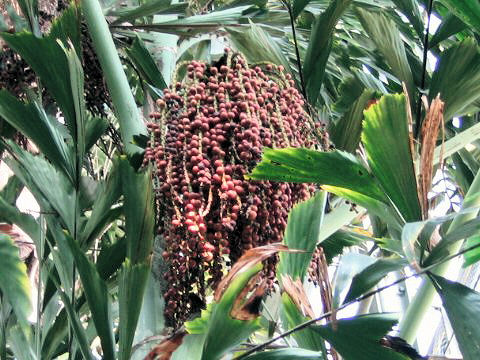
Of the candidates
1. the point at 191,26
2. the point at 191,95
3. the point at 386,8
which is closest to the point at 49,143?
the point at 191,95

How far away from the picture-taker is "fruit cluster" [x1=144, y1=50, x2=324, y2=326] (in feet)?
3.19

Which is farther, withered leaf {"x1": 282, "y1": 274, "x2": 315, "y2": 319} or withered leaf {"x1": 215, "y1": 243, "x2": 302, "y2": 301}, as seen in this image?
withered leaf {"x1": 282, "y1": 274, "x2": 315, "y2": 319}

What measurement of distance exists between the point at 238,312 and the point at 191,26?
861mm

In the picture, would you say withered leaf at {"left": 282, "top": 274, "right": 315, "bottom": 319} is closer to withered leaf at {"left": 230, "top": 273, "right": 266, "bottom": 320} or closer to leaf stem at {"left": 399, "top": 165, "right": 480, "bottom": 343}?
withered leaf at {"left": 230, "top": 273, "right": 266, "bottom": 320}

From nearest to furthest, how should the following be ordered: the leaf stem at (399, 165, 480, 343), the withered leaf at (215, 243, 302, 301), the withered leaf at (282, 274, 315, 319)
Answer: the withered leaf at (215, 243, 302, 301) → the withered leaf at (282, 274, 315, 319) → the leaf stem at (399, 165, 480, 343)

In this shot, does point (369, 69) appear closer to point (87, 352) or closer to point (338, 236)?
point (338, 236)

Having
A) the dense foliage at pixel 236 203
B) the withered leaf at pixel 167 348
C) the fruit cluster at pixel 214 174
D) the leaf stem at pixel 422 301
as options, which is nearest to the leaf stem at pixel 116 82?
the dense foliage at pixel 236 203

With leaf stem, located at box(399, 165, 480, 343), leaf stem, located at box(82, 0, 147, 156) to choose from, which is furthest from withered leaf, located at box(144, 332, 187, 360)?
leaf stem, located at box(399, 165, 480, 343)

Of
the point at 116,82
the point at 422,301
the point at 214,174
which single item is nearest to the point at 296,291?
the point at 214,174

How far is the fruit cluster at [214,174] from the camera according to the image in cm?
97

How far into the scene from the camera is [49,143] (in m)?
1.26

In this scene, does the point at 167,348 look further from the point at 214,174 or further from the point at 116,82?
the point at 116,82

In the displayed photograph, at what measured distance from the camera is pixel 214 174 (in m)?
1.00

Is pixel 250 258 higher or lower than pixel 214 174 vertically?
lower
